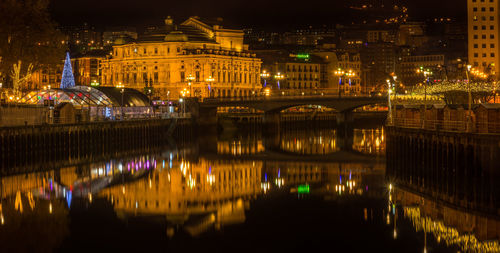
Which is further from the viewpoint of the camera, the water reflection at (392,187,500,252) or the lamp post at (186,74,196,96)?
the lamp post at (186,74,196,96)

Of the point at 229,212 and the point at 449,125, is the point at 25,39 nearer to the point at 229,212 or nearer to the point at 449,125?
the point at 449,125

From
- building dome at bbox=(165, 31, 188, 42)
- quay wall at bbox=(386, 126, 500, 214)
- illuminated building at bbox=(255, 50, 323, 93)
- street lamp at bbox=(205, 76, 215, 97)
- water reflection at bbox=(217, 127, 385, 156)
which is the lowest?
water reflection at bbox=(217, 127, 385, 156)

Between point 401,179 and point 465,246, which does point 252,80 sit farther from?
point 465,246

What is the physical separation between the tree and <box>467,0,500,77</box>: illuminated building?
13302 centimetres

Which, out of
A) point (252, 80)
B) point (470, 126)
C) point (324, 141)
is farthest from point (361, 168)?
point (252, 80)

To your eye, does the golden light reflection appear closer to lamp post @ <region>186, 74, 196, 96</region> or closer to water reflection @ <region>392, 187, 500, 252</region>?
water reflection @ <region>392, 187, 500, 252</region>

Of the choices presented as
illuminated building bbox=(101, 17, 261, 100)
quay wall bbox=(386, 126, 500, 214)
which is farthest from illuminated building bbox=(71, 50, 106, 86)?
quay wall bbox=(386, 126, 500, 214)

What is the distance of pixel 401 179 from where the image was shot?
51.4m

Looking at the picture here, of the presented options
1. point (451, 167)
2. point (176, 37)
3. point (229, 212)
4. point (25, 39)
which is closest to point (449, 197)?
point (451, 167)

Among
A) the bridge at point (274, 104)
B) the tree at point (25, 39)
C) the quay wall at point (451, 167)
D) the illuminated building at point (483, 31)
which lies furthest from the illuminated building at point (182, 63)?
the quay wall at point (451, 167)

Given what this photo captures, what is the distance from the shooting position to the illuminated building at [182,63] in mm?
156000

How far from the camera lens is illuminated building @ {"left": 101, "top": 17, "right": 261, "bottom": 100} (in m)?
156

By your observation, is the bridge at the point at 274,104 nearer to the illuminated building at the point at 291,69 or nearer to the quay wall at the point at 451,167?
the illuminated building at the point at 291,69

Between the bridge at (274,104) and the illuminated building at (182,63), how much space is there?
2256 cm
